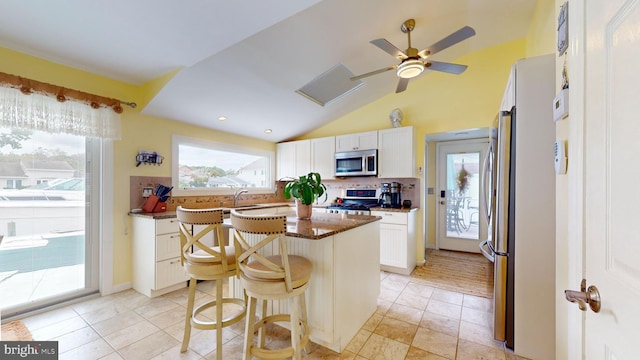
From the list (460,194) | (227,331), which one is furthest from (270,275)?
(460,194)

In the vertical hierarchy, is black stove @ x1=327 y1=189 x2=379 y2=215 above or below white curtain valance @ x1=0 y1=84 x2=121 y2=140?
below

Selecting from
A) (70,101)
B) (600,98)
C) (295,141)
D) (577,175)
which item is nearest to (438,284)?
(577,175)

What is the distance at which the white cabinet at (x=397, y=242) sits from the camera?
10.9 ft

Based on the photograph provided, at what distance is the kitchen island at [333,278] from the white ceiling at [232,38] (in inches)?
66.9

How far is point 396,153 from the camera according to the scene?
12.2 feet

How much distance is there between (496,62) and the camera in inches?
127

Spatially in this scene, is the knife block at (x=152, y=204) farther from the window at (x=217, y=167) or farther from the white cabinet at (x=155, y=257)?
the window at (x=217, y=167)

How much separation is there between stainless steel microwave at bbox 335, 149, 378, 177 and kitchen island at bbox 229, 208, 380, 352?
1894mm

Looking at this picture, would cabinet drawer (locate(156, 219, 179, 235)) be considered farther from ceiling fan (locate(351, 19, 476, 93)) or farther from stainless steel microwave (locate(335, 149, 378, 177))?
ceiling fan (locate(351, 19, 476, 93))

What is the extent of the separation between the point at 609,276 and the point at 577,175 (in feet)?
1.16

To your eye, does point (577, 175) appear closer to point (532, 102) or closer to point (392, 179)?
point (532, 102)

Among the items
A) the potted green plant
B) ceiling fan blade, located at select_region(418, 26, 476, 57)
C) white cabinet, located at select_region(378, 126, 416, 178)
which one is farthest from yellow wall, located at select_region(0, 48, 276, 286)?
white cabinet, located at select_region(378, 126, 416, 178)

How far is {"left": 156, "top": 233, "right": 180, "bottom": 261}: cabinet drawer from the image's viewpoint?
8.71 feet

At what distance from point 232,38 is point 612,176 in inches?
98.2
